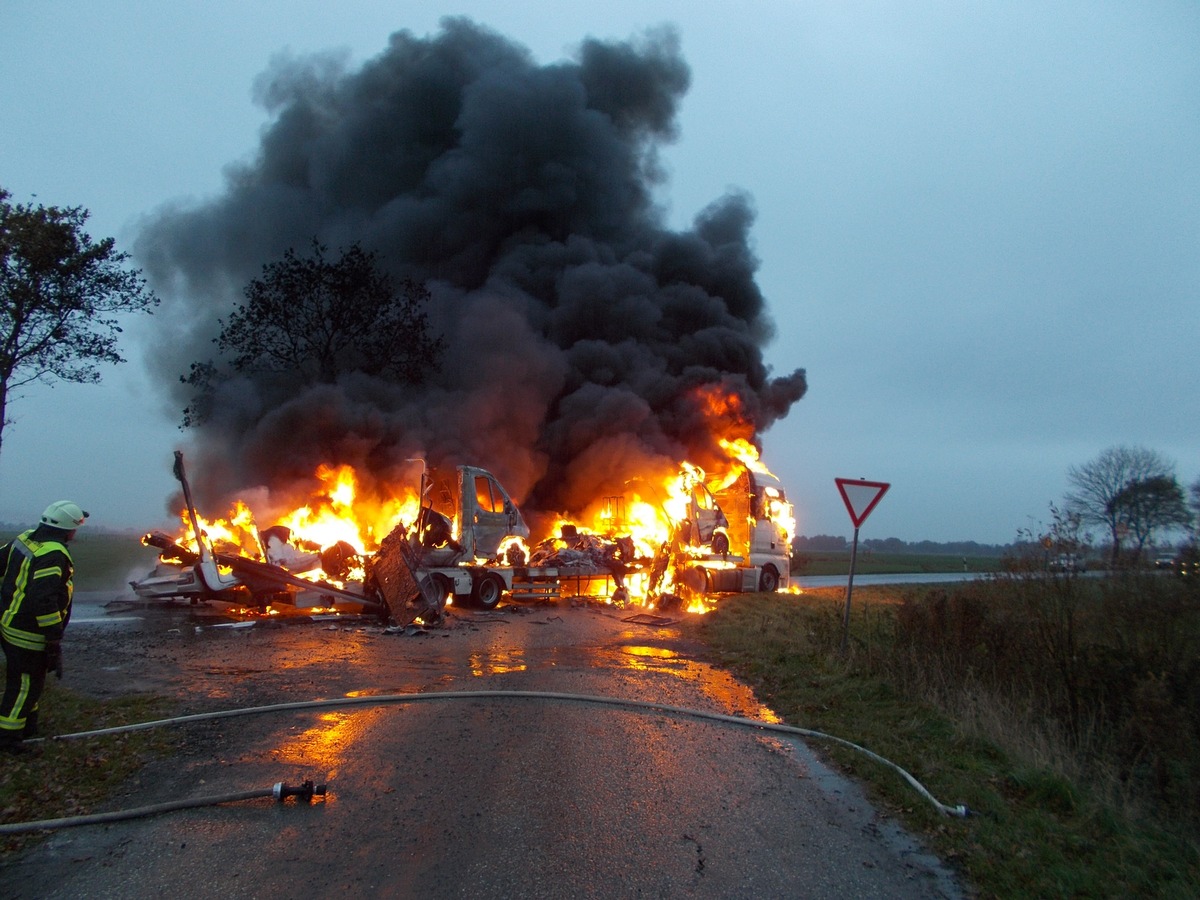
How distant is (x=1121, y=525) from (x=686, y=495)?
12.2 meters

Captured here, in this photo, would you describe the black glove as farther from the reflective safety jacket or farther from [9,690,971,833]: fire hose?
[9,690,971,833]: fire hose

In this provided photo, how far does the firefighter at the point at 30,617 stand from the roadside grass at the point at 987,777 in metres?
5.88

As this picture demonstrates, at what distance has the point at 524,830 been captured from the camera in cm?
445

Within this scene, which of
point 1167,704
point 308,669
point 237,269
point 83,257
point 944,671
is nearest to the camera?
point 1167,704

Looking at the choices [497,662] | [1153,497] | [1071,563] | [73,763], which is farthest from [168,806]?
[1153,497]

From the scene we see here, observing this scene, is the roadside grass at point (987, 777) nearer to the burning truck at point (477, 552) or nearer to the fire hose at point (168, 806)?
the fire hose at point (168, 806)

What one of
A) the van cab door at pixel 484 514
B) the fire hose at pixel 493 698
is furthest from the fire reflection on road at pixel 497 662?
the van cab door at pixel 484 514

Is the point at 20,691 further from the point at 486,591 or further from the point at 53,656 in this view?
the point at 486,591

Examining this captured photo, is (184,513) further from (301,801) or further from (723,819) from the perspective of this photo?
(723,819)

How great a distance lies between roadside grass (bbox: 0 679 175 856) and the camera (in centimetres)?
471

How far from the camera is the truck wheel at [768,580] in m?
21.1

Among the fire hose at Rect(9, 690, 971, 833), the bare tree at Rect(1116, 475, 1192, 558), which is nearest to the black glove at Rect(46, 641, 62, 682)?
the fire hose at Rect(9, 690, 971, 833)

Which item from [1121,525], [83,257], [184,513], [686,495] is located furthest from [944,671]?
[83,257]

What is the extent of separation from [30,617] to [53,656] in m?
0.40
